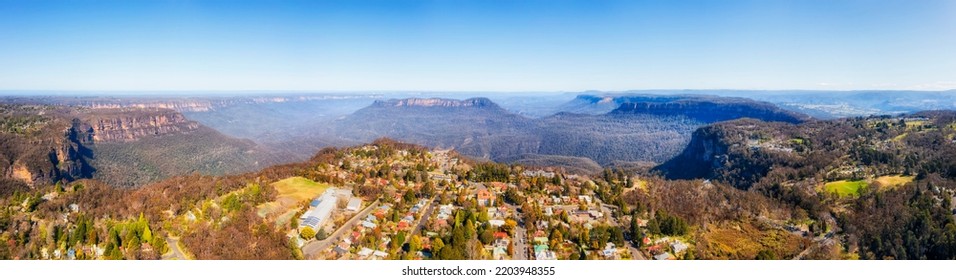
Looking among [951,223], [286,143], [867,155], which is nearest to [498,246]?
[951,223]

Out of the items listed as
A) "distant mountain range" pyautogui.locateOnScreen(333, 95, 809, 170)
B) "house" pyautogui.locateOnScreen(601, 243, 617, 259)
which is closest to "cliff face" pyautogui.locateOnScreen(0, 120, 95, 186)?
"house" pyautogui.locateOnScreen(601, 243, 617, 259)

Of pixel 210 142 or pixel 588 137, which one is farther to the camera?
pixel 588 137

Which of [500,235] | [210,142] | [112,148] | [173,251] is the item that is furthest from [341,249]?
[210,142]

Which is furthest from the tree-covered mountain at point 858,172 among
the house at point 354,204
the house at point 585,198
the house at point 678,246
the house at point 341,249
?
the house at point 354,204

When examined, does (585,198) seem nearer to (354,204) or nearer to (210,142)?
(354,204)

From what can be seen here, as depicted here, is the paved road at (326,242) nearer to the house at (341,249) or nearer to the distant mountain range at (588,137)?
the house at (341,249)

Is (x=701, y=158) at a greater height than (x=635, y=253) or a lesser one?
lesser
